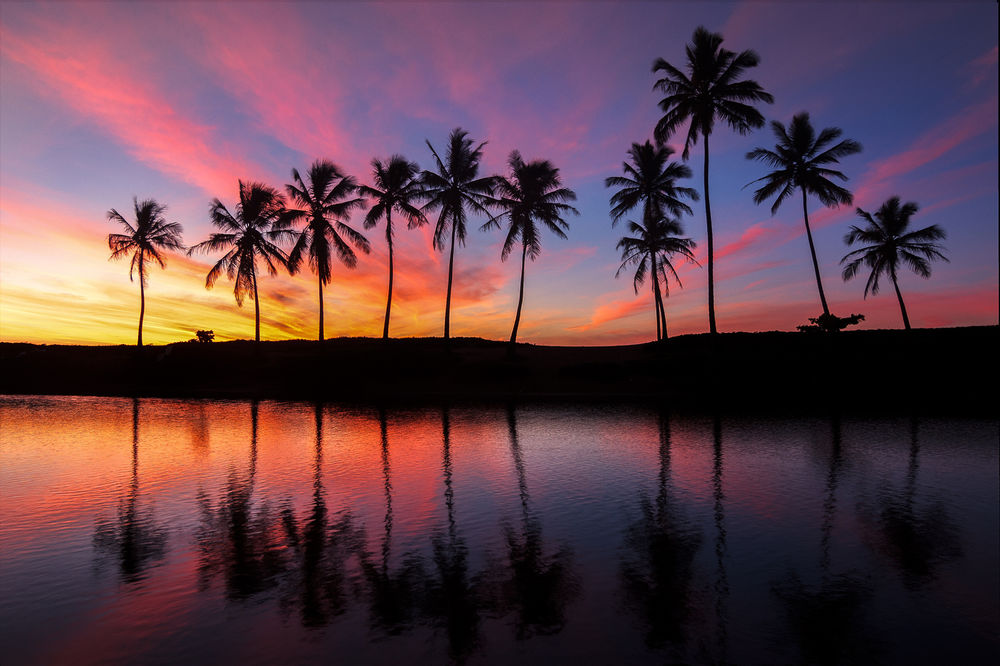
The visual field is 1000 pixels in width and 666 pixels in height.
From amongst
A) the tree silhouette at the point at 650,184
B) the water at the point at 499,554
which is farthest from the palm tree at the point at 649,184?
the water at the point at 499,554

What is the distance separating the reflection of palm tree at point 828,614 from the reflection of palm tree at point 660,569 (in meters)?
0.98

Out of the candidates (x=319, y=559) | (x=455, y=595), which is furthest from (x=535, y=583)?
(x=319, y=559)

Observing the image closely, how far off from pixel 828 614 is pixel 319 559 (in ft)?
18.1

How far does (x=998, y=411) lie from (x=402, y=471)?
82.8ft

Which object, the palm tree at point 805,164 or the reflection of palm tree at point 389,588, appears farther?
the palm tree at point 805,164

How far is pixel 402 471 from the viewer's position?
11.5 metres

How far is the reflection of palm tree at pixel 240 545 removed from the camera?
6.07 m

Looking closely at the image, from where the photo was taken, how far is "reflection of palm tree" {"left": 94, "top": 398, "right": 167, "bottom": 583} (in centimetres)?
645

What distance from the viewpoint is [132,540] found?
7379 millimetres

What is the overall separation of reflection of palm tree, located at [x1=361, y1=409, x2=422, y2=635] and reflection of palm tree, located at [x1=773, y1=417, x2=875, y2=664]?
11.5ft

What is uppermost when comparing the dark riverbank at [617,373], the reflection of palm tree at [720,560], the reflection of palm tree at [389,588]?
the dark riverbank at [617,373]

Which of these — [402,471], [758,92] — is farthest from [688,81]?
[402,471]

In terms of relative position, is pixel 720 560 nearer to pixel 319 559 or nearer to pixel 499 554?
pixel 499 554

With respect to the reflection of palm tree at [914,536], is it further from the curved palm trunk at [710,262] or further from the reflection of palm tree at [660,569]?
the curved palm trunk at [710,262]
